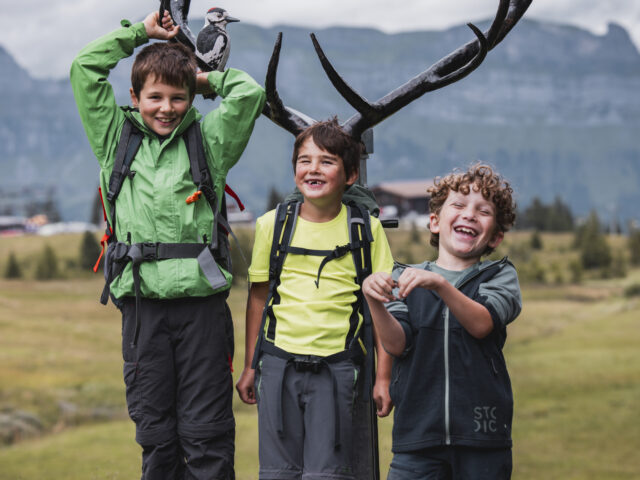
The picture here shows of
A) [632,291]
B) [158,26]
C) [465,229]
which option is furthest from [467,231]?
[632,291]

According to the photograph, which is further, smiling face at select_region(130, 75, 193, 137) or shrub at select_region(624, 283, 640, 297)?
shrub at select_region(624, 283, 640, 297)

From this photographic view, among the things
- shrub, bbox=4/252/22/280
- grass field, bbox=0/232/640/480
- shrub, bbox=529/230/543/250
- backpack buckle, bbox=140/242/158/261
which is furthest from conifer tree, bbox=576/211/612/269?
backpack buckle, bbox=140/242/158/261

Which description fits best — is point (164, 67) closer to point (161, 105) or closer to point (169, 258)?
point (161, 105)

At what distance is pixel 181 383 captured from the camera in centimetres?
360

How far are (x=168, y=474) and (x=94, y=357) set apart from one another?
3233 centimetres

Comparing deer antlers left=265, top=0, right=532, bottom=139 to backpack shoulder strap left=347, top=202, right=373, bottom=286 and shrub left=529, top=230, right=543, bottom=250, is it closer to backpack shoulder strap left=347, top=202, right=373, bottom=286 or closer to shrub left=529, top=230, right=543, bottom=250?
backpack shoulder strap left=347, top=202, right=373, bottom=286

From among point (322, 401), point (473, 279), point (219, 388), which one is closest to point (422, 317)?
point (473, 279)

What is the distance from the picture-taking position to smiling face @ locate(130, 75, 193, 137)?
3621 millimetres

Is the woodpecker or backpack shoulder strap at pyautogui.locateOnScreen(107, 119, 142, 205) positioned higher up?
the woodpecker

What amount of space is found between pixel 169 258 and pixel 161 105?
2.28ft

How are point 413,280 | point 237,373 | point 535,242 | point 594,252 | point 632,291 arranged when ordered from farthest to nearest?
point 535,242 → point 594,252 → point 632,291 → point 237,373 → point 413,280

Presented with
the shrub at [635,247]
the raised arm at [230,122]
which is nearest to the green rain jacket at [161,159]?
the raised arm at [230,122]

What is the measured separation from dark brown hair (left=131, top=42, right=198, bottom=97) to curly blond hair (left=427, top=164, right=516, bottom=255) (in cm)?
124

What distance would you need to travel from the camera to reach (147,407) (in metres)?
3.57
